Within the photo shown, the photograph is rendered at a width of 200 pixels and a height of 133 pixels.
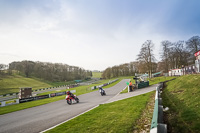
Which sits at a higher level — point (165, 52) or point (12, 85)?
point (165, 52)

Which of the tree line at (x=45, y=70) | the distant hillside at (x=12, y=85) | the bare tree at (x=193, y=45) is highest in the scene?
the bare tree at (x=193, y=45)

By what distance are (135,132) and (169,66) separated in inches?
1859

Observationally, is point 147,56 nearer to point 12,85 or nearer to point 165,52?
point 165,52

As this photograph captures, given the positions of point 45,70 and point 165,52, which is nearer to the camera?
point 165,52

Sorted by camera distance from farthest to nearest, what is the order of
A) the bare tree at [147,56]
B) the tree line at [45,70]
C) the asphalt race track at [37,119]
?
the tree line at [45,70], the bare tree at [147,56], the asphalt race track at [37,119]

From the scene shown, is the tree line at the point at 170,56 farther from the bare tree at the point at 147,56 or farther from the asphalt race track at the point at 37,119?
the asphalt race track at the point at 37,119

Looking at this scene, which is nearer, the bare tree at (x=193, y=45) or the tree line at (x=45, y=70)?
the bare tree at (x=193, y=45)

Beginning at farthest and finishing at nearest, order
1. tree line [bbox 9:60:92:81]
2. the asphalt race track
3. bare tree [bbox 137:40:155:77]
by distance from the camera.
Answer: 1. tree line [bbox 9:60:92:81]
2. bare tree [bbox 137:40:155:77]
3. the asphalt race track

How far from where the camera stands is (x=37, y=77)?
8425 cm

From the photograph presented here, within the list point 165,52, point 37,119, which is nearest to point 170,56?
point 165,52

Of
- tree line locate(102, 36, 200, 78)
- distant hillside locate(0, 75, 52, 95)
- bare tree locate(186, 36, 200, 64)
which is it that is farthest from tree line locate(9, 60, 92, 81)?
bare tree locate(186, 36, 200, 64)

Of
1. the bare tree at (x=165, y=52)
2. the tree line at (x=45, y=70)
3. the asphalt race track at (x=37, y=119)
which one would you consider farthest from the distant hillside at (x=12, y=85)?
the bare tree at (x=165, y=52)

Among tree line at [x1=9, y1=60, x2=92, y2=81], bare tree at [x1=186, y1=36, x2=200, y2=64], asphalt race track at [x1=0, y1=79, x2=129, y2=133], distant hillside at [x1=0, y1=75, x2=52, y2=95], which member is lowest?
distant hillside at [x1=0, y1=75, x2=52, y2=95]

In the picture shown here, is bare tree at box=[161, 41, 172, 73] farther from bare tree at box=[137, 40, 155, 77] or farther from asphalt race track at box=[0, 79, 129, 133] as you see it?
asphalt race track at box=[0, 79, 129, 133]
